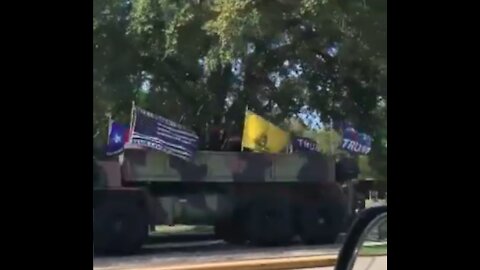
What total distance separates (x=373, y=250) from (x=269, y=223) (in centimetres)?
160

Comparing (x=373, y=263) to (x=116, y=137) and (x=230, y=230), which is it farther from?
(x=230, y=230)

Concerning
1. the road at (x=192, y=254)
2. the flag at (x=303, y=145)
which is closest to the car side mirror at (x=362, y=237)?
the road at (x=192, y=254)

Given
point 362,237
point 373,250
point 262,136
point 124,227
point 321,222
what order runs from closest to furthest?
1. point 362,237
2. point 373,250
3. point 124,227
4. point 321,222
5. point 262,136

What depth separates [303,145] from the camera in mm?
1971

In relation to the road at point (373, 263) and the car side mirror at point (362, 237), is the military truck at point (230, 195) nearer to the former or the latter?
the road at point (373, 263)

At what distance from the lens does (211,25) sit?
1.76 meters

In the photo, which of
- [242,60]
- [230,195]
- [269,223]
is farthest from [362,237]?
[230,195]

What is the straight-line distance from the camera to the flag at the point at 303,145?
189 centimetres

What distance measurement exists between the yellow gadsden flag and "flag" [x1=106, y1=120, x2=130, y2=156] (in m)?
0.30

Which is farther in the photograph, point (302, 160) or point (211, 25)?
point (302, 160)
